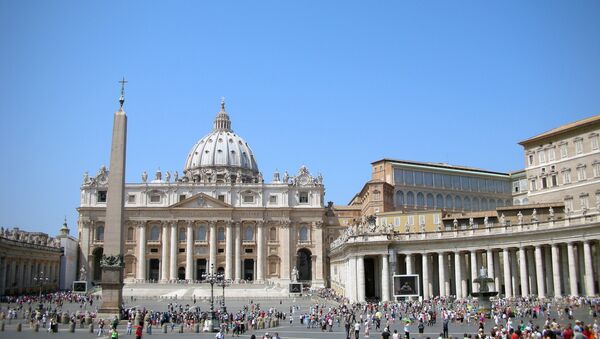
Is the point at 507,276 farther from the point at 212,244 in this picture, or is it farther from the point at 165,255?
the point at 165,255

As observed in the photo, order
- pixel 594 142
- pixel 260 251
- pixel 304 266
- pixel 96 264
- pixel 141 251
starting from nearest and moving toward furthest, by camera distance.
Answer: pixel 594 142
pixel 141 251
pixel 96 264
pixel 260 251
pixel 304 266

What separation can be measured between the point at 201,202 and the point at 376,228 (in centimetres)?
4253

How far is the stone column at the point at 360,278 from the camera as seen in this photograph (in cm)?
5600

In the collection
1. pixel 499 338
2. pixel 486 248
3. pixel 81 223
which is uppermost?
pixel 81 223

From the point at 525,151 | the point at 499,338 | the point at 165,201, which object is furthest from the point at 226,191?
the point at 499,338

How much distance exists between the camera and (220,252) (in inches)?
3765

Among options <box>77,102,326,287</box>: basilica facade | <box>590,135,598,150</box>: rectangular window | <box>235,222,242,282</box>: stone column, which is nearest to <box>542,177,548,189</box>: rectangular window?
<box>590,135,598,150</box>: rectangular window

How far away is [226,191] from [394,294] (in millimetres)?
A: 49212

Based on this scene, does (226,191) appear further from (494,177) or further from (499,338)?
(499,338)

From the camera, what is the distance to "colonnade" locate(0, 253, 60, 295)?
222ft

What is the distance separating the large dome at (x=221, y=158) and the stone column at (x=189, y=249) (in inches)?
880

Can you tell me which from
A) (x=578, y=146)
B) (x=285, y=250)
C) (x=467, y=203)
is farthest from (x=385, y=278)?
(x=285, y=250)

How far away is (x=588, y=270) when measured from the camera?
150ft

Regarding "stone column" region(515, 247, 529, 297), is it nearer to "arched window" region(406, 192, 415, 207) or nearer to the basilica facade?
"arched window" region(406, 192, 415, 207)
